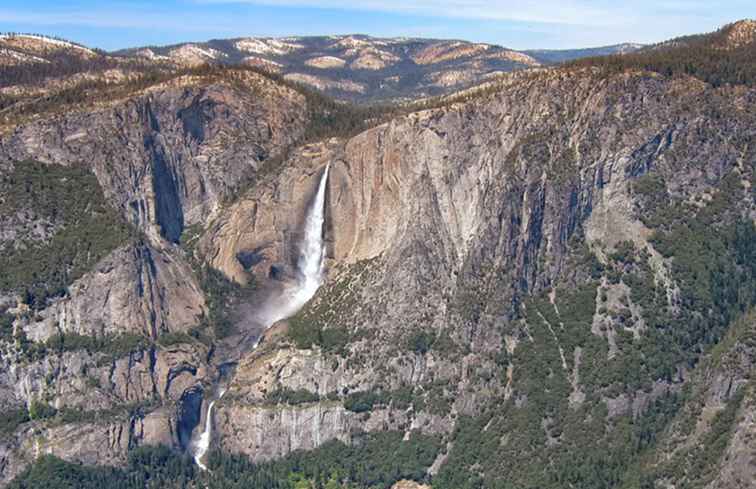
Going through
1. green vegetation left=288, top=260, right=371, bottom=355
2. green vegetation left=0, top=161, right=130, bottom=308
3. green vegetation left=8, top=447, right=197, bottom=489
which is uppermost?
green vegetation left=0, top=161, right=130, bottom=308

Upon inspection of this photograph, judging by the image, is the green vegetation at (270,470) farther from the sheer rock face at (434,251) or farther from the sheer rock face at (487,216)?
the sheer rock face at (487,216)

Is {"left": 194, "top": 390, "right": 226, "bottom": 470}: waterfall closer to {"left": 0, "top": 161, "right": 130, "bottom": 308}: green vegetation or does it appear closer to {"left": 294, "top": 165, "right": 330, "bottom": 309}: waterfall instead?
{"left": 294, "top": 165, "right": 330, "bottom": 309}: waterfall

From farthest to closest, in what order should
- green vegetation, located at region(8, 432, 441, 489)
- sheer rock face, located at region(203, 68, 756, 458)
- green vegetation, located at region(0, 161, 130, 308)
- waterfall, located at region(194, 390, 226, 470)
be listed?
green vegetation, located at region(0, 161, 130, 308) → waterfall, located at region(194, 390, 226, 470) → sheer rock face, located at region(203, 68, 756, 458) → green vegetation, located at region(8, 432, 441, 489)

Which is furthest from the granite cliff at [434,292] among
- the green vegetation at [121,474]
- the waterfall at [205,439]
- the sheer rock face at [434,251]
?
the green vegetation at [121,474]

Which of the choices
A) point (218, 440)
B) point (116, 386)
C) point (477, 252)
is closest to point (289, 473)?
point (218, 440)

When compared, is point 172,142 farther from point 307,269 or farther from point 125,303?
point 125,303

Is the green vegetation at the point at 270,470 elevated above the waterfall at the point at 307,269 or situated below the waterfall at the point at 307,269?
below

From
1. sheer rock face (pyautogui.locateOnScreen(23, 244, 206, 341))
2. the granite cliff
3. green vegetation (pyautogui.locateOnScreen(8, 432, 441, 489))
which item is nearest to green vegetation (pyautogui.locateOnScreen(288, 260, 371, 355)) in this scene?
the granite cliff

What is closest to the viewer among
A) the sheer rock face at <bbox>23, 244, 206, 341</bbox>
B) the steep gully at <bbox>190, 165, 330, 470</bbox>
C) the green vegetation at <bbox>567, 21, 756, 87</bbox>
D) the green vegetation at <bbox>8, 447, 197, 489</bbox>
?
the green vegetation at <bbox>8, 447, 197, 489</bbox>
